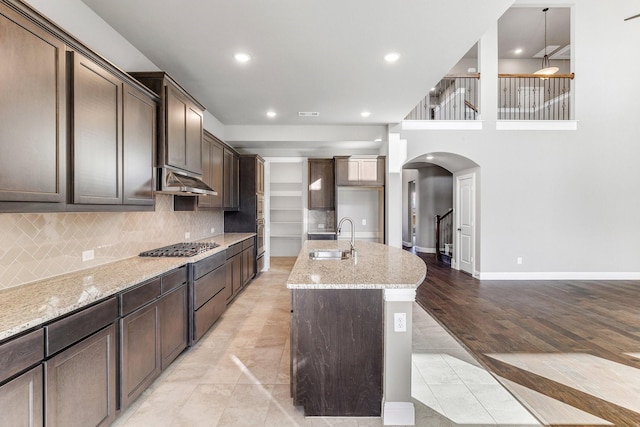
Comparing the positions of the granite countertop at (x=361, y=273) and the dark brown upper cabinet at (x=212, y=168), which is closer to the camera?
the granite countertop at (x=361, y=273)

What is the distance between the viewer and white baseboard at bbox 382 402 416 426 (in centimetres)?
181

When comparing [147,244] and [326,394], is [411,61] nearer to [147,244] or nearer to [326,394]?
[326,394]

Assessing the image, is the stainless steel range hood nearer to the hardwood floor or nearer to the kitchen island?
the kitchen island

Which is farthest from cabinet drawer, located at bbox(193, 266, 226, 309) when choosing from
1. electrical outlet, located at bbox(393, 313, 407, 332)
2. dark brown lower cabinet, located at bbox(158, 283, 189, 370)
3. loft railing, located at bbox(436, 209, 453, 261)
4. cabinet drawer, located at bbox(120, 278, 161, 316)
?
loft railing, located at bbox(436, 209, 453, 261)

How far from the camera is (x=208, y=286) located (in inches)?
122

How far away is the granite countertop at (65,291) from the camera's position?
1234mm

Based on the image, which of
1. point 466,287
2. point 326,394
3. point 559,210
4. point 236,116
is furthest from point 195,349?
point 559,210

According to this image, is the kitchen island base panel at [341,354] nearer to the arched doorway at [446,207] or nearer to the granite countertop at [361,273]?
the granite countertop at [361,273]

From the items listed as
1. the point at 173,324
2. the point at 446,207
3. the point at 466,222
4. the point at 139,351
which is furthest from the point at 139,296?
the point at 446,207

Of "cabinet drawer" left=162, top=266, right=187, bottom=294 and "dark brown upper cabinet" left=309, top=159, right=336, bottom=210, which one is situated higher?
"dark brown upper cabinet" left=309, top=159, right=336, bottom=210

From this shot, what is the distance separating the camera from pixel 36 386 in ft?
4.06

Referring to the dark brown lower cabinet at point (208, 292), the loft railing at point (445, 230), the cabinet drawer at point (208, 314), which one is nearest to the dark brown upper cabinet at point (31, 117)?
the dark brown lower cabinet at point (208, 292)

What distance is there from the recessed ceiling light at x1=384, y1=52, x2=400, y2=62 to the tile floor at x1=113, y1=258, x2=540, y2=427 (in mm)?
2918

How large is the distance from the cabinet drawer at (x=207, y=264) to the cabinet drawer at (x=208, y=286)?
0.16ft
